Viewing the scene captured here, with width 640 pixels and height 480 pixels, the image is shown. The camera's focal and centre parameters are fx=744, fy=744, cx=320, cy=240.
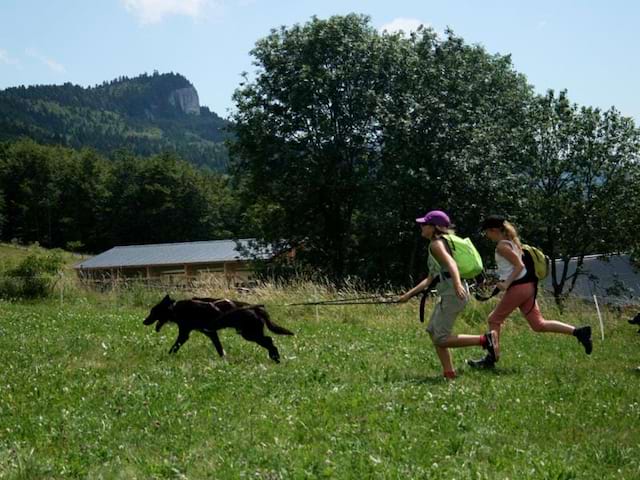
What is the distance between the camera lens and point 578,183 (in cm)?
3962

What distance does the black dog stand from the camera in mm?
10648

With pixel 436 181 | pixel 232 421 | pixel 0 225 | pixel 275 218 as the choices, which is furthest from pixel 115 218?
pixel 232 421

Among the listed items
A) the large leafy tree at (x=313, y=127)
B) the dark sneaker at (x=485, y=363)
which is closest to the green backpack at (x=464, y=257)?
the dark sneaker at (x=485, y=363)

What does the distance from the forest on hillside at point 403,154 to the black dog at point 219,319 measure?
2609cm

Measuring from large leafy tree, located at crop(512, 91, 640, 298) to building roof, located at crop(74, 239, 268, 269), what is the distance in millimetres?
39208

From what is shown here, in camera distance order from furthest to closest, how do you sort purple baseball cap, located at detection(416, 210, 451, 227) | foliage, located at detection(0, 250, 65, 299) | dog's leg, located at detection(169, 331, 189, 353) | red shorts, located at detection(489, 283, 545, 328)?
foliage, located at detection(0, 250, 65, 299), dog's leg, located at detection(169, 331, 189, 353), red shorts, located at detection(489, 283, 545, 328), purple baseball cap, located at detection(416, 210, 451, 227)

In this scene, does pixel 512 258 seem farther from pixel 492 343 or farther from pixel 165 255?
pixel 165 255

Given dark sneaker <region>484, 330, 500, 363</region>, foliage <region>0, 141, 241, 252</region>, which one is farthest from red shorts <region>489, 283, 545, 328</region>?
foliage <region>0, 141, 241, 252</region>

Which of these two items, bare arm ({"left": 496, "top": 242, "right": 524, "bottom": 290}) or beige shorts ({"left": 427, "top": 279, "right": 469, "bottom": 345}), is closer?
beige shorts ({"left": 427, "top": 279, "right": 469, "bottom": 345})

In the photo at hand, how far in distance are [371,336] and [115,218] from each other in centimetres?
9717

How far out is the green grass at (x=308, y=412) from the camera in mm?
5840

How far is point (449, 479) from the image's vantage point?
5379 millimetres

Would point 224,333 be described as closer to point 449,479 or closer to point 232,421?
point 232,421

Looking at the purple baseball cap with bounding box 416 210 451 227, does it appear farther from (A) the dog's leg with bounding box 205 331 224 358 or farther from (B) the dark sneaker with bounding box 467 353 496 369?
(A) the dog's leg with bounding box 205 331 224 358
